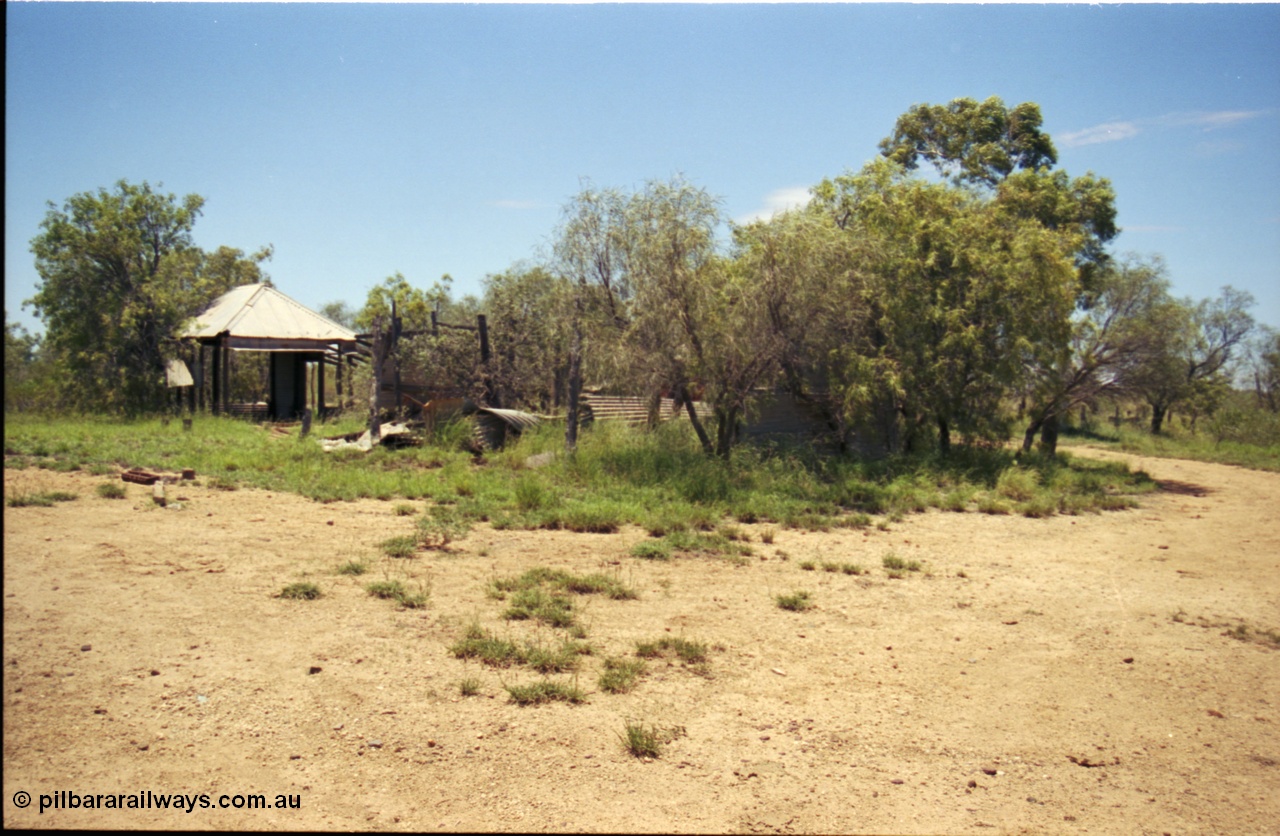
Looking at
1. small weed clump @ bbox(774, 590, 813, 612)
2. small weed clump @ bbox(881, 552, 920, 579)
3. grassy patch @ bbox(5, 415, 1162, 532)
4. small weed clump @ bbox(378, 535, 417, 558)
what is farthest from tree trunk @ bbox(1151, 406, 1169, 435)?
small weed clump @ bbox(378, 535, 417, 558)

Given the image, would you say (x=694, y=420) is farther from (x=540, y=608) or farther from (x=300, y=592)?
(x=300, y=592)

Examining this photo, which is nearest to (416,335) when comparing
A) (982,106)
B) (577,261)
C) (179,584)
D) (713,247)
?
(577,261)

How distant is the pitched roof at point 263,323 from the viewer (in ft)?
75.9

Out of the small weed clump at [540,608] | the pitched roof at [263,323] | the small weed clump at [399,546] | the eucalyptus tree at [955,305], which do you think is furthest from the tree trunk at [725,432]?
the pitched roof at [263,323]

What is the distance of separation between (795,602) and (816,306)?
325 inches

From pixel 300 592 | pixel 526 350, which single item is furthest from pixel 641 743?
pixel 526 350

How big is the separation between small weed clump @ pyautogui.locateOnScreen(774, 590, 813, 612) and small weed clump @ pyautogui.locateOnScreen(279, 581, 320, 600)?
148 inches

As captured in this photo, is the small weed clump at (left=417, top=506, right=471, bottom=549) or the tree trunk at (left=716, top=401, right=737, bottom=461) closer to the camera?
the small weed clump at (left=417, top=506, right=471, bottom=549)

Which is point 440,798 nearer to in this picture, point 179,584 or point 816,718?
point 816,718

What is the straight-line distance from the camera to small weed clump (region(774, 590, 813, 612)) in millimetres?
7184

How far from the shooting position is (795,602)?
7.23 meters

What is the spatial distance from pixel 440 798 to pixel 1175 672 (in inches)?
203

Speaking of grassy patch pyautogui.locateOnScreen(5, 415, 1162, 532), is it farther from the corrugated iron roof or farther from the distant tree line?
the corrugated iron roof

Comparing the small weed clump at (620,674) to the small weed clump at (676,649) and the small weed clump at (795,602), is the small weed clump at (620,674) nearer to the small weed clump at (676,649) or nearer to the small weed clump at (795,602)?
the small weed clump at (676,649)
